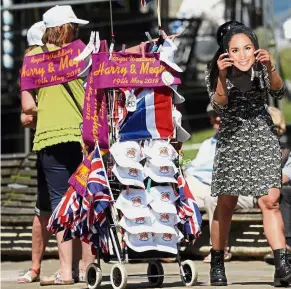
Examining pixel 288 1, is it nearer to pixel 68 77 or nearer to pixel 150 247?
pixel 68 77

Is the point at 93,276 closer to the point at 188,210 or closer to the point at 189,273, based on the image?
the point at 189,273

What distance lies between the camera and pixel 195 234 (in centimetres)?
775

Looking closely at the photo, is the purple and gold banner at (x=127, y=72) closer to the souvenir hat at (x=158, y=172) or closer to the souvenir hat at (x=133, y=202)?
the souvenir hat at (x=158, y=172)

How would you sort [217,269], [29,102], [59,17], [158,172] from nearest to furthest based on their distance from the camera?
1. [158,172]
2. [217,269]
3. [59,17]
4. [29,102]

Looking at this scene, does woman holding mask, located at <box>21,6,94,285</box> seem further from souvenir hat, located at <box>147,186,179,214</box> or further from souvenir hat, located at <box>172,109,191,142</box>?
souvenir hat, located at <box>147,186,179,214</box>

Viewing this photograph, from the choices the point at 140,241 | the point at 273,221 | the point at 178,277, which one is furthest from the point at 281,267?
the point at 178,277

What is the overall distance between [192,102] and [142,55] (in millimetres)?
8275

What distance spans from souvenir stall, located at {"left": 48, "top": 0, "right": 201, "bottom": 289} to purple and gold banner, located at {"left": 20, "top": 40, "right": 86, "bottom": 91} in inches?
22.6

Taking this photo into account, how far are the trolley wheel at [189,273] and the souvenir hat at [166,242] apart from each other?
0.50 feet

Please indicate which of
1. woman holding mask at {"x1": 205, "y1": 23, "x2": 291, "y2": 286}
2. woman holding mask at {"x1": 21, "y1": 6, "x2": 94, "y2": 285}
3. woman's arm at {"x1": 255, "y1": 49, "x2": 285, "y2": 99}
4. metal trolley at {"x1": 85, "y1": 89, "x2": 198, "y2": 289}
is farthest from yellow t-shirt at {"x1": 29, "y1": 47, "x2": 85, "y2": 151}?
woman's arm at {"x1": 255, "y1": 49, "x2": 285, "y2": 99}

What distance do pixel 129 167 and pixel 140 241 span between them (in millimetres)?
489

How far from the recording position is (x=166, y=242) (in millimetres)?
7602

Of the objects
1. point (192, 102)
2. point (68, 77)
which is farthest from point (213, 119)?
point (192, 102)

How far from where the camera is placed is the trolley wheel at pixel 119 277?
7383mm
